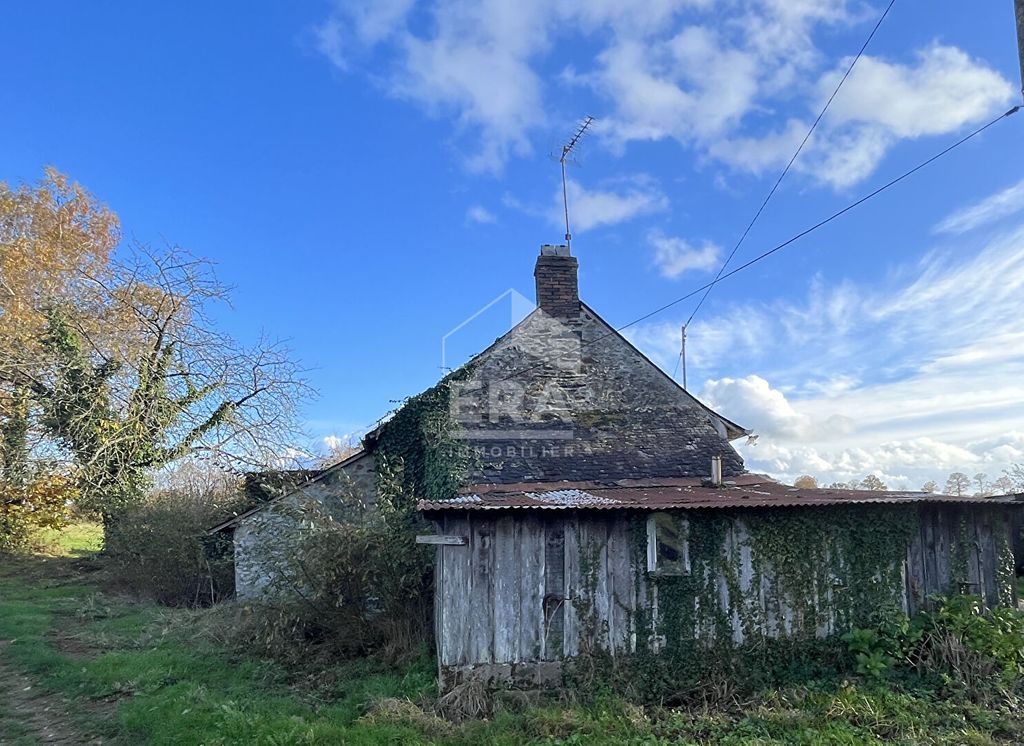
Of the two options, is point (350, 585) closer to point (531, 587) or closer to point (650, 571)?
point (531, 587)

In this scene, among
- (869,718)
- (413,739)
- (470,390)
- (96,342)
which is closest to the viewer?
(413,739)

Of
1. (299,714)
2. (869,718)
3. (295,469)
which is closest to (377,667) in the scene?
(299,714)

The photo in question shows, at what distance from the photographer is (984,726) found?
6652 mm

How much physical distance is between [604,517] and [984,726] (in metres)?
4.66

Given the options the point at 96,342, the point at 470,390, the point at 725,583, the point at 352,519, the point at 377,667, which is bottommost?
the point at 377,667

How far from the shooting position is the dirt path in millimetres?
6816

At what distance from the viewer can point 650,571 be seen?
8.38m

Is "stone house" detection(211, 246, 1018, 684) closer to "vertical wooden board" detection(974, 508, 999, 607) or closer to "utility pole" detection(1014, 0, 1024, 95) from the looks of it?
"vertical wooden board" detection(974, 508, 999, 607)

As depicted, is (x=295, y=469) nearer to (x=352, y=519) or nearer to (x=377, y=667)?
(x=352, y=519)

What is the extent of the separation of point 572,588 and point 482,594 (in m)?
1.23

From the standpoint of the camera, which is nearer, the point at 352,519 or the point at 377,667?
the point at 377,667

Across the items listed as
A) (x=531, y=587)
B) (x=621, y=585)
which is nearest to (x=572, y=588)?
(x=531, y=587)

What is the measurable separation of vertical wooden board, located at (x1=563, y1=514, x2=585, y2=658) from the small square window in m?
1.01

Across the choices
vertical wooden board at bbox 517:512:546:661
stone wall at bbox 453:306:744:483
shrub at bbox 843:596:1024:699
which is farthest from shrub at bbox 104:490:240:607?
shrub at bbox 843:596:1024:699
